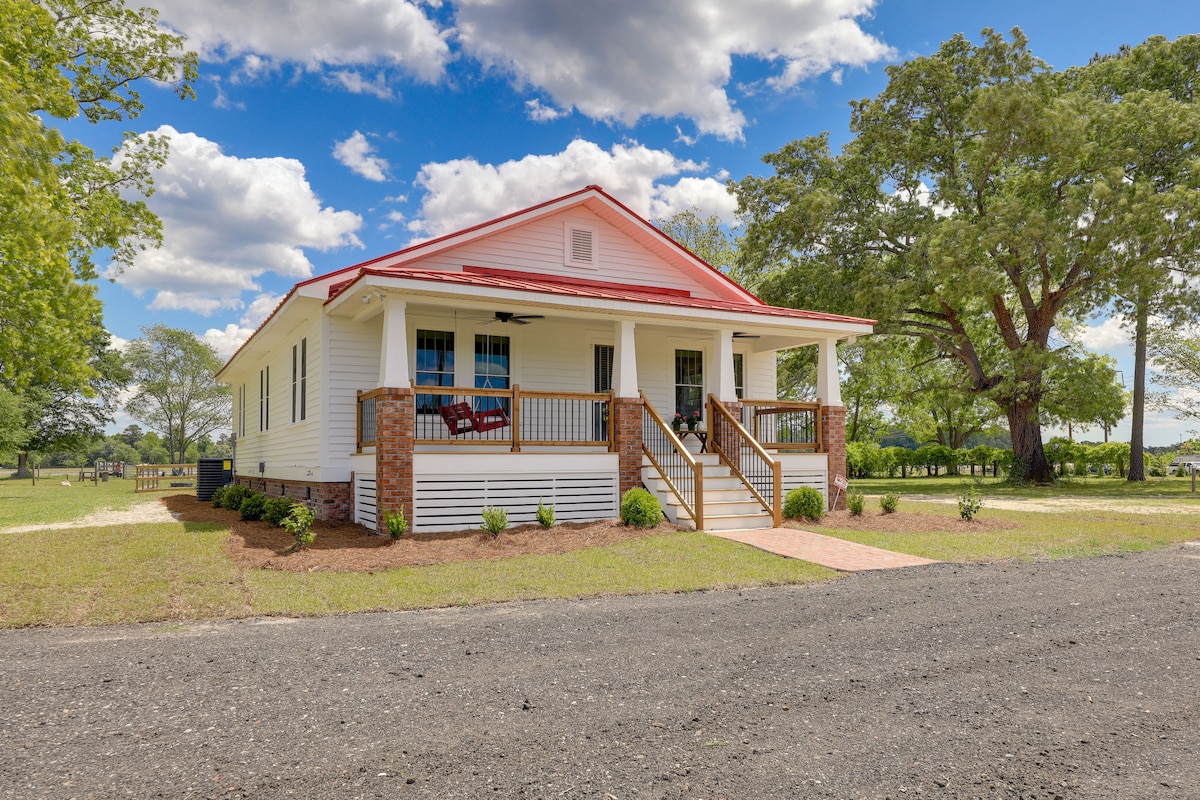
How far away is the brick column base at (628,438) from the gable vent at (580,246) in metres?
3.86

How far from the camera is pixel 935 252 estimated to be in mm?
22938

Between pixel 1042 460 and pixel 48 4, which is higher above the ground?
pixel 48 4

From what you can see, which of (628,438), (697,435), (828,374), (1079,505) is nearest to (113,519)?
(628,438)

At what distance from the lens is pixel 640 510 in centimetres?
1120

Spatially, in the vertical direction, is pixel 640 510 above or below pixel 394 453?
below

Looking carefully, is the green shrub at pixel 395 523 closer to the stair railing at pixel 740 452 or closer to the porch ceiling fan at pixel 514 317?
the porch ceiling fan at pixel 514 317

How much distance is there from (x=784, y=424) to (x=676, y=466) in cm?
361

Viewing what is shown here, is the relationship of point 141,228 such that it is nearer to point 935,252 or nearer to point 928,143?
point 935,252

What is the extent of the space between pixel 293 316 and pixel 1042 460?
24.7 meters

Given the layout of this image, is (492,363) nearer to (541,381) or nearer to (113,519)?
(541,381)

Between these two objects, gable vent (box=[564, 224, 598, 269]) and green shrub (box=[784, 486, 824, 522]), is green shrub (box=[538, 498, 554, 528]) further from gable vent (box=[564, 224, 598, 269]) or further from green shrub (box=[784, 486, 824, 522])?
gable vent (box=[564, 224, 598, 269])

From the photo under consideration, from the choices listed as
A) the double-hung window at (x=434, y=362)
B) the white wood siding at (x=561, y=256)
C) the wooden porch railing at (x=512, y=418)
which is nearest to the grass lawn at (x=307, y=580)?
the wooden porch railing at (x=512, y=418)

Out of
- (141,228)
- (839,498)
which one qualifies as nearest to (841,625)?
(839,498)

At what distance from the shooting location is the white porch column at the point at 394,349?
10.8 metres
